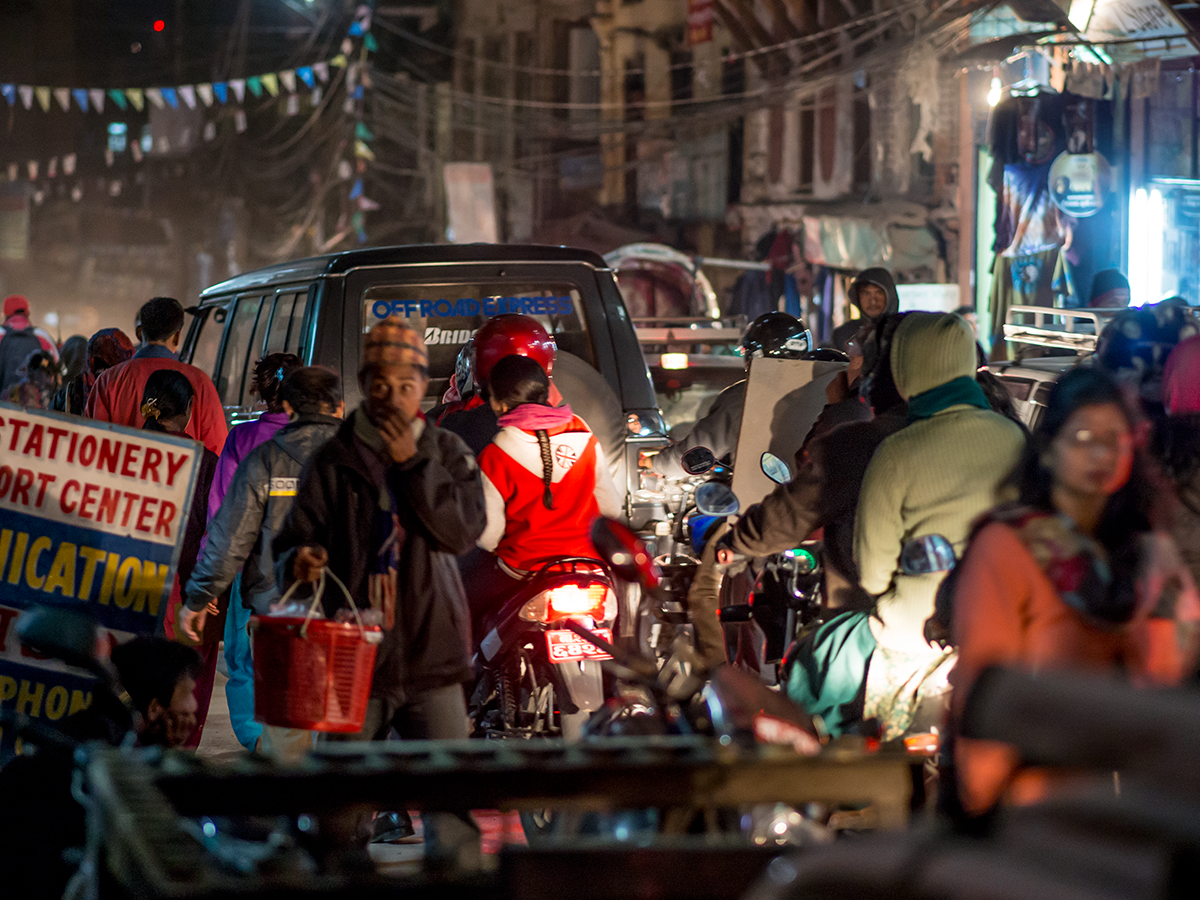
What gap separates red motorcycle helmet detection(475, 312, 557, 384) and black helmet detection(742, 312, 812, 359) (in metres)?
1.53

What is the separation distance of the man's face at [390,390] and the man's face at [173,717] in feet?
3.18

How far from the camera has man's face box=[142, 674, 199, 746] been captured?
3.79 meters

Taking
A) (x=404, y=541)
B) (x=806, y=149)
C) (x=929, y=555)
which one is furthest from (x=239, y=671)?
(x=806, y=149)

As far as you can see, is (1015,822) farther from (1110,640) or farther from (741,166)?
(741,166)

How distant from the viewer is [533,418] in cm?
538

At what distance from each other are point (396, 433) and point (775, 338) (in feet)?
11.4

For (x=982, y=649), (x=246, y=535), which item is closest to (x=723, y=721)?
(x=982, y=649)

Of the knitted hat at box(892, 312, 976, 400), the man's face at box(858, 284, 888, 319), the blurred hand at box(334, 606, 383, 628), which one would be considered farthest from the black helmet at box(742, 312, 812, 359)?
the blurred hand at box(334, 606, 383, 628)

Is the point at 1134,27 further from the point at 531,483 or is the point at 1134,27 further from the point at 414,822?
the point at 414,822

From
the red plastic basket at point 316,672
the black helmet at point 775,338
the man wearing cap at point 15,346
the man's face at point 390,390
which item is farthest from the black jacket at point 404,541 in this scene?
the man wearing cap at point 15,346

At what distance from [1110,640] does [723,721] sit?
33.1 inches

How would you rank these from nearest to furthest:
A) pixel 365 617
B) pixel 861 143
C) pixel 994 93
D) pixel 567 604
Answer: pixel 365 617 → pixel 567 604 → pixel 994 93 → pixel 861 143

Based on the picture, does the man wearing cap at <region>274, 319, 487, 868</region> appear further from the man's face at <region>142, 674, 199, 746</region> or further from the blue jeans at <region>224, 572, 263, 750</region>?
the blue jeans at <region>224, 572, 263, 750</region>

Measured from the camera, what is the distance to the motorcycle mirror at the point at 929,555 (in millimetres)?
3760
